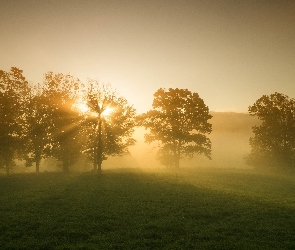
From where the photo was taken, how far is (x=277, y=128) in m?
43.2

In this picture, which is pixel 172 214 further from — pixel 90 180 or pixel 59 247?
pixel 90 180

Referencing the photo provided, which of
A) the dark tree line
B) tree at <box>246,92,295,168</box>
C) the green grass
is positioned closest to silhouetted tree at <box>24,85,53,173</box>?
the dark tree line

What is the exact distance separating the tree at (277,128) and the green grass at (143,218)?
70.2 feet

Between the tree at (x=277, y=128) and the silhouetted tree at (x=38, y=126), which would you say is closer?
the silhouetted tree at (x=38, y=126)

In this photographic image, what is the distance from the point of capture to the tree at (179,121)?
137 ft

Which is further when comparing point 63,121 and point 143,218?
point 63,121

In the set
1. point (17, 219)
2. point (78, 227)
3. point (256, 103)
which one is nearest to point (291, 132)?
point (256, 103)

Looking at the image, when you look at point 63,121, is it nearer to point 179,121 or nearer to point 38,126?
point 38,126

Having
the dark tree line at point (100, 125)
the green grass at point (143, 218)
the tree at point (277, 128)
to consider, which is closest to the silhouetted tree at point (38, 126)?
the dark tree line at point (100, 125)

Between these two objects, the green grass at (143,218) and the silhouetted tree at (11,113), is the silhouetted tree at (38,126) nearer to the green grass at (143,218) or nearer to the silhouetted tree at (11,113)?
the silhouetted tree at (11,113)

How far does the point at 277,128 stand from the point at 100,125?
31.8 meters

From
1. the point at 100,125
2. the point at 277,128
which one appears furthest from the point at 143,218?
the point at 277,128

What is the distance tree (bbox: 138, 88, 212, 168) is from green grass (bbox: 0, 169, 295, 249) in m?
17.9

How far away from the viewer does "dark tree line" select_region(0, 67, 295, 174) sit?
3528 centimetres
